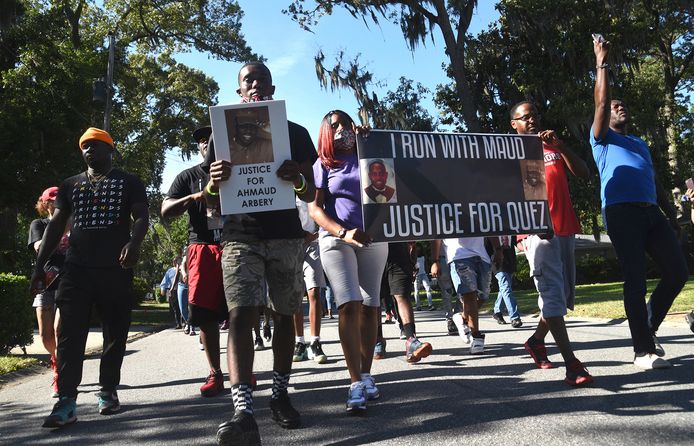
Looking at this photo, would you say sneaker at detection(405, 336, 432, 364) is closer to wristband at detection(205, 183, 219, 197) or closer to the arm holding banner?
the arm holding banner

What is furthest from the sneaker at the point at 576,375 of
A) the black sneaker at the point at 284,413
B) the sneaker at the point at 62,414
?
the sneaker at the point at 62,414

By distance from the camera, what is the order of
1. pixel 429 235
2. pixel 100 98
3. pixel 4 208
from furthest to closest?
pixel 4 208, pixel 100 98, pixel 429 235

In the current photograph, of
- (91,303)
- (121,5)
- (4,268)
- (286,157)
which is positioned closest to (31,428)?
(91,303)

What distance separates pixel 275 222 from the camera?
12.1 feet

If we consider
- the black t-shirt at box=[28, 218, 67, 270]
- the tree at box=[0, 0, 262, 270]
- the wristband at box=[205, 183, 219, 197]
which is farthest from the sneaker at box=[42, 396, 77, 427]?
the tree at box=[0, 0, 262, 270]

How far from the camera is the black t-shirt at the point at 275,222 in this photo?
3621mm

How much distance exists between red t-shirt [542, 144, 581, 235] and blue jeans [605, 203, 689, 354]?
0.27m

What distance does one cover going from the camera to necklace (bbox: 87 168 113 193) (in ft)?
14.4

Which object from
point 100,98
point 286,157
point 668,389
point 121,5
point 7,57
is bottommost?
point 668,389

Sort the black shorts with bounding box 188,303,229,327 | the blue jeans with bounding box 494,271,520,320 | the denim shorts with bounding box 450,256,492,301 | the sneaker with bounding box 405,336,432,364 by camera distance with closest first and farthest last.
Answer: the black shorts with bounding box 188,303,229,327 < the sneaker with bounding box 405,336,432,364 < the denim shorts with bounding box 450,256,492,301 < the blue jeans with bounding box 494,271,520,320

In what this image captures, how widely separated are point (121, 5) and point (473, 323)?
2515cm

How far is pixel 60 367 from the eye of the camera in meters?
4.08

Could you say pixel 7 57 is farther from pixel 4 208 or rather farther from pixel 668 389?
pixel 668 389

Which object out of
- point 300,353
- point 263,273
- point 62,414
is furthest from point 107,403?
point 300,353
